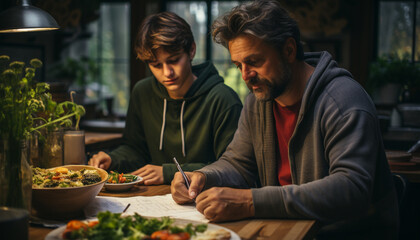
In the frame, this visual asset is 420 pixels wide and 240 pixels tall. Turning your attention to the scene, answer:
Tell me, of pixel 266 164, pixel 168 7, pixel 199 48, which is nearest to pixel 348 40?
pixel 199 48

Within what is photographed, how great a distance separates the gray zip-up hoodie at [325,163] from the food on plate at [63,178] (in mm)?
407

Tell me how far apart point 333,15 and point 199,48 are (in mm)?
1766

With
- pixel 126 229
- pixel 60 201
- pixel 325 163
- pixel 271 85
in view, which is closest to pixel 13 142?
pixel 60 201

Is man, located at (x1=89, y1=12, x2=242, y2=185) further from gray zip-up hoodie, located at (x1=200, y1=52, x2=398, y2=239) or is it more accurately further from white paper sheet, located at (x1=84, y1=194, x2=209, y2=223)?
white paper sheet, located at (x1=84, y1=194, x2=209, y2=223)

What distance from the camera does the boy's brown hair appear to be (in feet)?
7.08

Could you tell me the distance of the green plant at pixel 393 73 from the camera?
4699mm

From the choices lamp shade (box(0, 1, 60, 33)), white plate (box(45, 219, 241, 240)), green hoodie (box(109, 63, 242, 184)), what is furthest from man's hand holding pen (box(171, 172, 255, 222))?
lamp shade (box(0, 1, 60, 33))

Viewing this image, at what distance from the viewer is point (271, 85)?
66.1 inches

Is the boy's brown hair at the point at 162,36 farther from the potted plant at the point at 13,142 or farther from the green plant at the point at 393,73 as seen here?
the green plant at the point at 393,73

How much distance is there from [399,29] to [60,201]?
16.2 ft

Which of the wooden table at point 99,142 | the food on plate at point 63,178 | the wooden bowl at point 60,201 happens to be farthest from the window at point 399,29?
the wooden bowl at point 60,201

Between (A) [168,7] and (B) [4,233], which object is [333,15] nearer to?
(A) [168,7]

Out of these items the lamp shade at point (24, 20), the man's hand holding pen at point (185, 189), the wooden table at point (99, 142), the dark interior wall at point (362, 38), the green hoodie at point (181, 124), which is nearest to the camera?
the man's hand holding pen at point (185, 189)

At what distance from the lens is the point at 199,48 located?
627 cm
